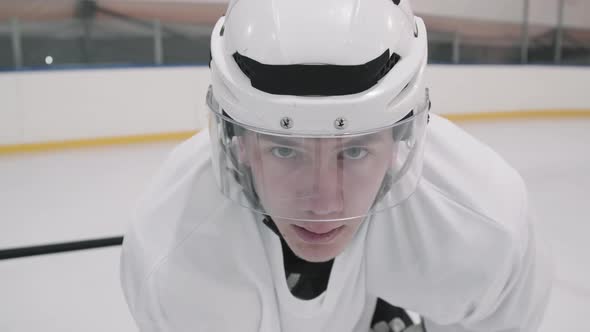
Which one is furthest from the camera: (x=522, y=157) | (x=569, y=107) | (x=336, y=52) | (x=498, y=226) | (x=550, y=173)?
(x=569, y=107)

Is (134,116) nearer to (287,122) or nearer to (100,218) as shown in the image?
(100,218)

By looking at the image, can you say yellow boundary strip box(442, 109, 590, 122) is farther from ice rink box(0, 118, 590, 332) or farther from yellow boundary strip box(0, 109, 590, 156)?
ice rink box(0, 118, 590, 332)

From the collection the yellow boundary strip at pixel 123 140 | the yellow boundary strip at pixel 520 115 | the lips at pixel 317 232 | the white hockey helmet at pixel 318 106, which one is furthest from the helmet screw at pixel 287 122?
the yellow boundary strip at pixel 520 115

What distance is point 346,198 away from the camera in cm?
101

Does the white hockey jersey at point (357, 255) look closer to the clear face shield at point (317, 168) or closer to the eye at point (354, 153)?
the clear face shield at point (317, 168)

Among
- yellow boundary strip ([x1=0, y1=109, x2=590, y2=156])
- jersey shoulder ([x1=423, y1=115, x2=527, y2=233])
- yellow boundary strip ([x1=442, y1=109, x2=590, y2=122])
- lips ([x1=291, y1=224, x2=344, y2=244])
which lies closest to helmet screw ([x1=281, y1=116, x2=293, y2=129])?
lips ([x1=291, y1=224, x2=344, y2=244])

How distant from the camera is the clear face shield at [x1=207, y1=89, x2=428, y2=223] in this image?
984 mm

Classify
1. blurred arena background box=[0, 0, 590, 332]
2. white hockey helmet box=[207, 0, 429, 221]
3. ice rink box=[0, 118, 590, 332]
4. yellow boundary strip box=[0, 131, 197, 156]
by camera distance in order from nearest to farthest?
white hockey helmet box=[207, 0, 429, 221] → ice rink box=[0, 118, 590, 332] → blurred arena background box=[0, 0, 590, 332] → yellow boundary strip box=[0, 131, 197, 156]

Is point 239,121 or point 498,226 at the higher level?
point 239,121

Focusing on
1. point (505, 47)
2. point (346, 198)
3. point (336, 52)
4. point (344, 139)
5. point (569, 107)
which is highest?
point (336, 52)

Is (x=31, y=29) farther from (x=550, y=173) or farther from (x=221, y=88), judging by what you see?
(x=221, y=88)

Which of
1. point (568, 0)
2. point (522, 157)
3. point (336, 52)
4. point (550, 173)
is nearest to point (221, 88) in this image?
point (336, 52)

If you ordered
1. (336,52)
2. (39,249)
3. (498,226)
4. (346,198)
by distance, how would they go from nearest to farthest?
(336,52) → (346,198) → (498,226) → (39,249)

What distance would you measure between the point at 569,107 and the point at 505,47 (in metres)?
0.84
